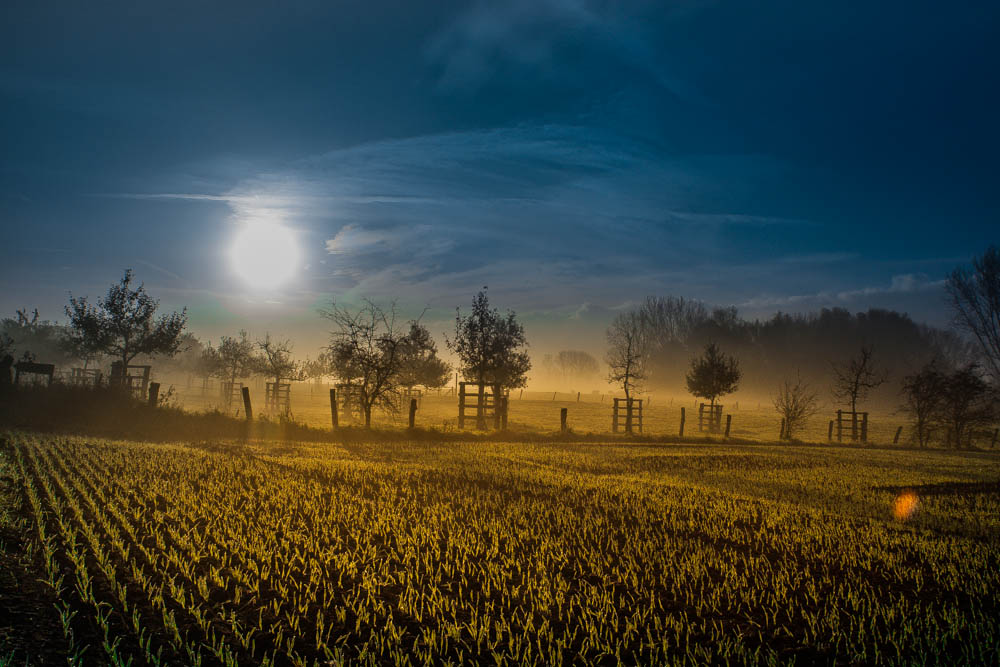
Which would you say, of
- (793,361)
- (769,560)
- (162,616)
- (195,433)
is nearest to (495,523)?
(769,560)

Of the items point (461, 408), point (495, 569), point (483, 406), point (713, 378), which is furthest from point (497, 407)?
point (495, 569)

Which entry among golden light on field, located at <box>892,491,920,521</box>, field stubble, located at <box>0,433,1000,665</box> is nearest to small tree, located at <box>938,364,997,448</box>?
field stubble, located at <box>0,433,1000,665</box>

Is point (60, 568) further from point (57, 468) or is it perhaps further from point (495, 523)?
point (57, 468)

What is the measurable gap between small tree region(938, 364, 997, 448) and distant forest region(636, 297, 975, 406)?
60906 millimetres

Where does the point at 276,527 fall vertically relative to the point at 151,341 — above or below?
below

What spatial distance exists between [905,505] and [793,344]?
106 meters

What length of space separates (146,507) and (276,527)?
8.23 feet

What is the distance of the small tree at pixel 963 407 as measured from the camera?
33.5 metres

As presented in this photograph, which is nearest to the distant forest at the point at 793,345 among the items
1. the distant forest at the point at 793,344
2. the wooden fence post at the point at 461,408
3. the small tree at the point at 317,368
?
the distant forest at the point at 793,344

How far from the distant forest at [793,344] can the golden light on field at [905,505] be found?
86.6 metres

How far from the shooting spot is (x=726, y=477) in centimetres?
1495

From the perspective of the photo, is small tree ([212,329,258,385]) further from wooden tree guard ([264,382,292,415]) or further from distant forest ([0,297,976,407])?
distant forest ([0,297,976,407])

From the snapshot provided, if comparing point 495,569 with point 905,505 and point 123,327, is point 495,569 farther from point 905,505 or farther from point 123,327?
point 123,327

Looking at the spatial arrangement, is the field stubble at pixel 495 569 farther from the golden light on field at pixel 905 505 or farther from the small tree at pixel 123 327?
the small tree at pixel 123 327
